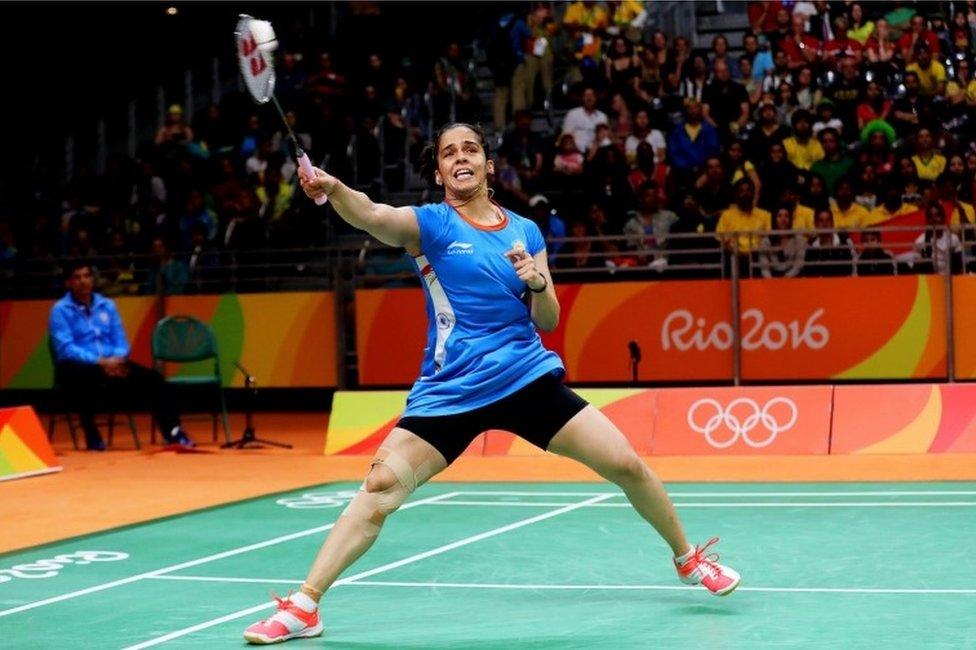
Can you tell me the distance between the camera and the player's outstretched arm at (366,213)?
561 centimetres

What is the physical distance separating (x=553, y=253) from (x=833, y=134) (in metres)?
3.13

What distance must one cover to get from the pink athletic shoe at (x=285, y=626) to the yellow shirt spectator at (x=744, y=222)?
1024 cm

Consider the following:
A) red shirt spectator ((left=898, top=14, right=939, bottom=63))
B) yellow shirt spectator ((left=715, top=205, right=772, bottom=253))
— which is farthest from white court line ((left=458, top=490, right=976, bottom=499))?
red shirt spectator ((left=898, top=14, right=939, bottom=63))

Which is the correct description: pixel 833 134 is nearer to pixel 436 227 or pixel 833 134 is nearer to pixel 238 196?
pixel 238 196

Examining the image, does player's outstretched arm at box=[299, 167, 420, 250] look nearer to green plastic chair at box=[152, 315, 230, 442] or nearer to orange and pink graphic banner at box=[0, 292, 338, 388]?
green plastic chair at box=[152, 315, 230, 442]

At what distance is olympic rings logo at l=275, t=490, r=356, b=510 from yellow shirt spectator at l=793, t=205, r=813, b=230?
646 cm

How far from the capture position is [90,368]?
47.8 feet

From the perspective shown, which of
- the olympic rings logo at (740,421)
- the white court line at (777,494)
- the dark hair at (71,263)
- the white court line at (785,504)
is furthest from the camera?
the dark hair at (71,263)

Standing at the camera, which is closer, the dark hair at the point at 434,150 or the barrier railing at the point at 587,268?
the dark hair at the point at 434,150

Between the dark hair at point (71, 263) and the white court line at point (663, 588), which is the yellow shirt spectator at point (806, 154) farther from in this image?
the white court line at point (663, 588)

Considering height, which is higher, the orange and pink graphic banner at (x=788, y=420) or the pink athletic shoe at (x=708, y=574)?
the pink athletic shoe at (x=708, y=574)

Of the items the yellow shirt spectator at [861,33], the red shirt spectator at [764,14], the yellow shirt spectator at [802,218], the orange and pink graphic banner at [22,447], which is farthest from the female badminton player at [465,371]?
the red shirt spectator at [764,14]

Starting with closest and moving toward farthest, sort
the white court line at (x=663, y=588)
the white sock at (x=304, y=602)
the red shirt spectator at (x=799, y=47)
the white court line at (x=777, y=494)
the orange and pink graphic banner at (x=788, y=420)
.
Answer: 1. the white sock at (x=304, y=602)
2. the white court line at (x=663, y=588)
3. the white court line at (x=777, y=494)
4. the orange and pink graphic banner at (x=788, y=420)
5. the red shirt spectator at (x=799, y=47)

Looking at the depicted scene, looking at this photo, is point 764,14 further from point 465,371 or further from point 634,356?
point 465,371
